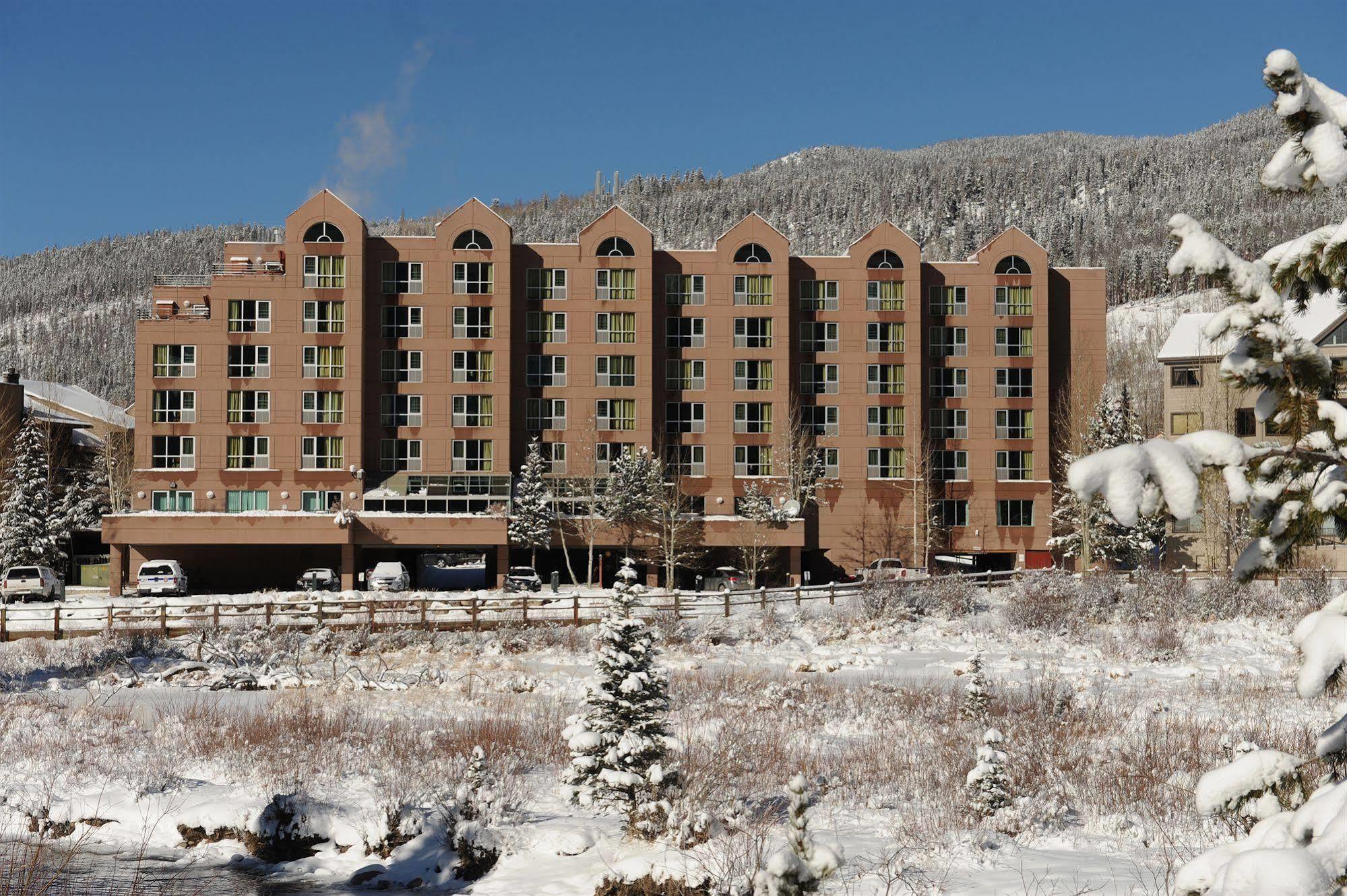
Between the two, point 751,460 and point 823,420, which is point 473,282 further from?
point 823,420

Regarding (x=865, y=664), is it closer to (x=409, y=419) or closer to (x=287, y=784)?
(x=287, y=784)

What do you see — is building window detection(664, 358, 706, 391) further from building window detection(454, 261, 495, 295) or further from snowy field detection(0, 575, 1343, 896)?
snowy field detection(0, 575, 1343, 896)

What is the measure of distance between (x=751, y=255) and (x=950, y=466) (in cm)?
1739

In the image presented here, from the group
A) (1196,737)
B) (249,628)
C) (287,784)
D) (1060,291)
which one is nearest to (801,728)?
(1196,737)

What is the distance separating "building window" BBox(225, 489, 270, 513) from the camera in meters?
64.9

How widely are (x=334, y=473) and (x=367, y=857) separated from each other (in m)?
50.3

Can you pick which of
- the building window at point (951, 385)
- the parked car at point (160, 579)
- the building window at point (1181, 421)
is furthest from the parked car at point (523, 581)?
the building window at point (1181, 421)

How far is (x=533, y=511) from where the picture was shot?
6188cm

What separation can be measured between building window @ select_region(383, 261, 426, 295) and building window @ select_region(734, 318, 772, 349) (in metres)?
18.4

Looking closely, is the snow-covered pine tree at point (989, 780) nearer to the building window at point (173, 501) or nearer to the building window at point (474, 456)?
the building window at point (474, 456)

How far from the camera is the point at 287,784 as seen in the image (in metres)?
19.0

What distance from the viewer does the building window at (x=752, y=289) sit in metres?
68.3

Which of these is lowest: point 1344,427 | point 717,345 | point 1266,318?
point 1344,427

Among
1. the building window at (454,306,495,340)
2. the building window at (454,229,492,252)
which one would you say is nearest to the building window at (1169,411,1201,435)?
the building window at (454,306,495,340)
